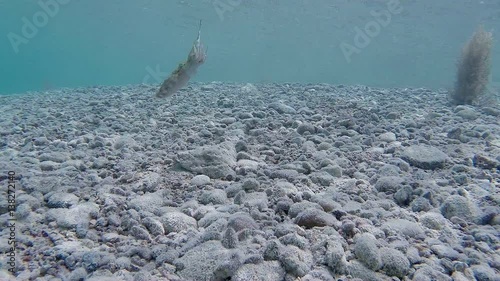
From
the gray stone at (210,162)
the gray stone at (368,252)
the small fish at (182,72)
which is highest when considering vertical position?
the small fish at (182,72)

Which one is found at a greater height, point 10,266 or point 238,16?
→ point 238,16

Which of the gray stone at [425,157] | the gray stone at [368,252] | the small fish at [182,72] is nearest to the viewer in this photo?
the gray stone at [368,252]

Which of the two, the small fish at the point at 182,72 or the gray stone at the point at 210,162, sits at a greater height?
the small fish at the point at 182,72

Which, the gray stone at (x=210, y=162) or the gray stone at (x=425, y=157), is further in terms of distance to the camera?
the gray stone at (x=425, y=157)

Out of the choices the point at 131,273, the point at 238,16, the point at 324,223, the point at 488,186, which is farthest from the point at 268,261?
the point at 238,16

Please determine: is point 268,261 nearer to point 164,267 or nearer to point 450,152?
point 164,267

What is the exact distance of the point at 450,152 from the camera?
14.9ft

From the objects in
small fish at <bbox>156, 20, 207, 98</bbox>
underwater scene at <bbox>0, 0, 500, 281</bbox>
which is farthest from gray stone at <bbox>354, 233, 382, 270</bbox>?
small fish at <bbox>156, 20, 207, 98</bbox>

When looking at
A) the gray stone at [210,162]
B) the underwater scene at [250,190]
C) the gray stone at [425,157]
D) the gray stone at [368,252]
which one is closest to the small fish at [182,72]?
the underwater scene at [250,190]

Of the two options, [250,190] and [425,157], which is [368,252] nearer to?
[250,190]

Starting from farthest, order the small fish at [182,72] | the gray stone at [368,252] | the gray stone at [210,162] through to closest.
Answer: the small fish at [182,72] → the gray stone at [210,162] → the gray stone at [368,252]

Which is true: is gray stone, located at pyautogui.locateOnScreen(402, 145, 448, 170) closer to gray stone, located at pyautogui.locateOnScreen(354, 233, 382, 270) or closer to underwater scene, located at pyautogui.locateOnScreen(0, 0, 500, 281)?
underwater scene, located at pyautogui.locateOnScreen(0, 0, 500, 281)

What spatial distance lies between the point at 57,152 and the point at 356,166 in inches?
155

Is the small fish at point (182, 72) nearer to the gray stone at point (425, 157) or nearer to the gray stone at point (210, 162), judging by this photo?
the gray stone at point (210, 162)
